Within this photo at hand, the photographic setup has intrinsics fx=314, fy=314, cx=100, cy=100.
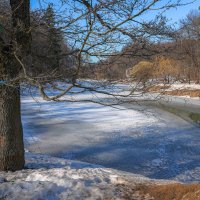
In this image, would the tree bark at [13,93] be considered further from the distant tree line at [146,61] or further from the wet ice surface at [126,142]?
the wet ice surface at [126,142]

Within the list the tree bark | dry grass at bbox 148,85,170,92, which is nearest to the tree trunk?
the tree bark

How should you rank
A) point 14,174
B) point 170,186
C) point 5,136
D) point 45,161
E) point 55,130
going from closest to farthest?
point 170,186, point 14,174, point 5,136, point 45,161, point 55,130

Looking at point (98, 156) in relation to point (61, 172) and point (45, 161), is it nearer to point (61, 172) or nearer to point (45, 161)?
point (45, 161)

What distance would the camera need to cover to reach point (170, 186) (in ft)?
13.9

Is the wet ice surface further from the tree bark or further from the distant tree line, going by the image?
the tree bark

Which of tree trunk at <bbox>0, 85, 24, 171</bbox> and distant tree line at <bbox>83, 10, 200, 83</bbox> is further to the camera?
tree trunk at <bbox>0, 85, 24, 171</bbox>

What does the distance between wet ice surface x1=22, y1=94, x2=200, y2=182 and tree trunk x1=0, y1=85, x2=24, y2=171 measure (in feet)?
5.67

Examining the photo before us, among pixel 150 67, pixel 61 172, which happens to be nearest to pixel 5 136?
pixel 61 172

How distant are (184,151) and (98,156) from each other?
2532 millimetres

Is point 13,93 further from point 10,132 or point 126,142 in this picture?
point 126,142

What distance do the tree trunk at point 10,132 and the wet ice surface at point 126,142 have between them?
1.73 meters

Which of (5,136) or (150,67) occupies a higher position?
(150,67)

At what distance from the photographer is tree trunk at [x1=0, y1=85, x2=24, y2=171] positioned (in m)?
5.75

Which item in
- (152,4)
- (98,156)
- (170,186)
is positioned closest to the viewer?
(170,186)
